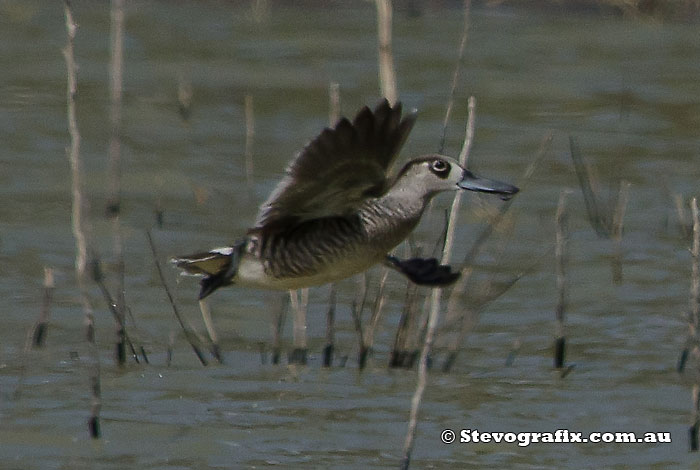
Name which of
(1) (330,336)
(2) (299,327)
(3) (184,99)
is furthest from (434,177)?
(3) (184,99)

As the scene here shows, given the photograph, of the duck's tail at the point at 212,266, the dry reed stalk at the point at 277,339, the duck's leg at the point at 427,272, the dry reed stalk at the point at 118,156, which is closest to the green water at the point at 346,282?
the dry reed stalk at the point at 277,339

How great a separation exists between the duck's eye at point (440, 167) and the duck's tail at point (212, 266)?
66cm

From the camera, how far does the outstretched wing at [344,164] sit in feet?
16.8

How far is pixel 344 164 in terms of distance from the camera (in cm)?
518

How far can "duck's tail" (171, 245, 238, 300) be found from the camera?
18.0ft

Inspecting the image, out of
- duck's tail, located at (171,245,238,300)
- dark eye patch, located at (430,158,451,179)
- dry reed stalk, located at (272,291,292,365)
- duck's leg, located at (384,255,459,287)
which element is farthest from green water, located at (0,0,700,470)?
dark eye patch, located at (430,158,451,179)

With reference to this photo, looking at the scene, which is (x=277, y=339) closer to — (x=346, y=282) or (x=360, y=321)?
(x=360, y=321)

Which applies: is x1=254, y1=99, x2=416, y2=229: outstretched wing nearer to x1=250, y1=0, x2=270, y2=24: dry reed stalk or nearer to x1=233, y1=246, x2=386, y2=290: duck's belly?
x1=233, y1=246, x2=386, y2=290: duck's belly

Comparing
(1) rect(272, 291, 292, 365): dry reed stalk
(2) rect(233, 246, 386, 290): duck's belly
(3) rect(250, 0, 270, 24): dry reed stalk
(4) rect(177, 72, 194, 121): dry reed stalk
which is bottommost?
(3) rect(250, 0, 270, 24): dry reed stalk

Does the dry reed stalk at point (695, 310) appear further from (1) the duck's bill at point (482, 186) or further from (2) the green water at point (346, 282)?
(1) the duck's bill at point (482, 186)

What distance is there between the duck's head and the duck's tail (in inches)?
22.5

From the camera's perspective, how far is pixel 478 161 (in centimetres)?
1157

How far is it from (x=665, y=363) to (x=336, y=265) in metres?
2.95

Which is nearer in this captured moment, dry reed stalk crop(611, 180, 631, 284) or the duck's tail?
the duck's tail
